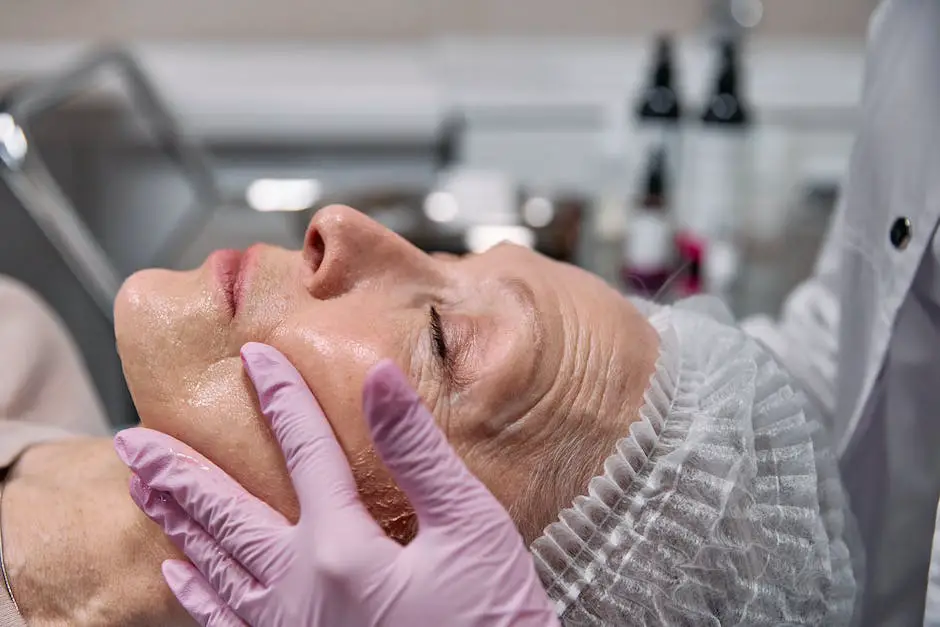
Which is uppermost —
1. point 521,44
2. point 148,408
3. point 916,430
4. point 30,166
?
point 521,44

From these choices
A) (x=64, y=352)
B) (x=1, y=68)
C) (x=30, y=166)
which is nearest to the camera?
(x=64, y=352)

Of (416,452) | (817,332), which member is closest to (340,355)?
(416,452)

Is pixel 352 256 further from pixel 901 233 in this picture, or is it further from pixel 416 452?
pixel 901 233

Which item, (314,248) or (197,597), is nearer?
(197,597)

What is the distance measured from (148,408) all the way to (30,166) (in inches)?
31.9

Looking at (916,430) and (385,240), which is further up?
(385,240)

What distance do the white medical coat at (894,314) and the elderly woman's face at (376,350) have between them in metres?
0.37

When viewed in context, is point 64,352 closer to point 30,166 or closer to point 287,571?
point 30,166

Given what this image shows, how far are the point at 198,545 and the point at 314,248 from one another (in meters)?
0.34

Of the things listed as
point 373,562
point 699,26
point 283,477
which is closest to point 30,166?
point 283,477

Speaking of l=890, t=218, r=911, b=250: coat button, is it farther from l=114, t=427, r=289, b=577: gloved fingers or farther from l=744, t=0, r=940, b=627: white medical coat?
l=114, t=427, r=289, b=577: gloved fingers

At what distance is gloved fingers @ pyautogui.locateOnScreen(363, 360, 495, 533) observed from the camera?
683mm

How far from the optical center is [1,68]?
7.23 feet

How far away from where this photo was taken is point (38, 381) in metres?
1.19
